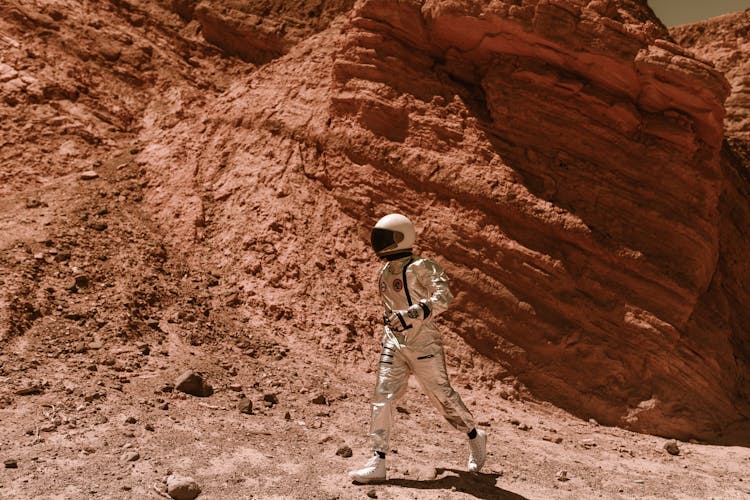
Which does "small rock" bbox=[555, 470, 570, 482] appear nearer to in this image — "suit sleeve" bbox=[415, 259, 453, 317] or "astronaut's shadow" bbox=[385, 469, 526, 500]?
"astronaut's shadow" bbox=[385, 469, 526, 500]

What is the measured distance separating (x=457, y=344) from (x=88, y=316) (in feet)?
13.1

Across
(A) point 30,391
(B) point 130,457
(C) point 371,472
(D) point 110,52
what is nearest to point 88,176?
(D) point 110,52

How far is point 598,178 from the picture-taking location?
9.04 meters

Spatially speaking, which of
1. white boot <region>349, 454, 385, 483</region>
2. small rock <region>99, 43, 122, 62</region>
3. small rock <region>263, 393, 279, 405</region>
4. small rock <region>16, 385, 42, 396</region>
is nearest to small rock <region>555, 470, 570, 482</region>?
white boot <region>349, 454, 385, 483</region>

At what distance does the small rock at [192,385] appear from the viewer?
6234mm

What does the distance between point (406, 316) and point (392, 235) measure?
643mm

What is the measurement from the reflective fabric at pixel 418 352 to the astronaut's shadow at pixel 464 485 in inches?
14.6

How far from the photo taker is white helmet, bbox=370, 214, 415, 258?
17.9ft

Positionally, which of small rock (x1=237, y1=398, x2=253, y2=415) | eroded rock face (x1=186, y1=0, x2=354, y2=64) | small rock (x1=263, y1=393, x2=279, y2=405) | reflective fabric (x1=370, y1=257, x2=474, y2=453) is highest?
eroded rock face (x1=186, y1=0, x2=354, y2=64)

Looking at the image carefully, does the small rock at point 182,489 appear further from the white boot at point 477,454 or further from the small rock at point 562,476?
the small rock at point 562,476

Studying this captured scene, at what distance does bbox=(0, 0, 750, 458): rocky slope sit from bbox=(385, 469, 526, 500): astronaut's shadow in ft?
8.40

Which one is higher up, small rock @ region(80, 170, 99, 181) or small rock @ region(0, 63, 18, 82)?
small rock @ region(0, 63, 18, 82)

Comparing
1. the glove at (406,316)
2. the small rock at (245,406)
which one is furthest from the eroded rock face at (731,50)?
the small rock at (245,406)

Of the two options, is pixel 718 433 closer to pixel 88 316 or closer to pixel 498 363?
pixel 498 363
